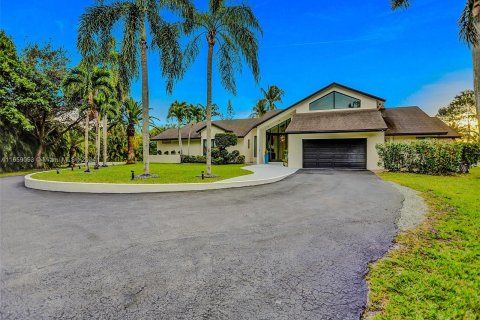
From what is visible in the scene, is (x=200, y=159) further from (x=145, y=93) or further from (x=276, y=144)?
(x=145, y=93)

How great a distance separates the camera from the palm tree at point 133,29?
41.4ft

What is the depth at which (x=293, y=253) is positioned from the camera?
3.85 metres

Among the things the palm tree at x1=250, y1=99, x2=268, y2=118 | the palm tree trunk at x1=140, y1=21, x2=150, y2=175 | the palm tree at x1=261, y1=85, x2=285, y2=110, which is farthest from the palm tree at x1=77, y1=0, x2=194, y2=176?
the palm tree at x1=261, y1=85, x2=285, y2=110

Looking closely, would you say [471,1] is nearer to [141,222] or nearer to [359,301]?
[359,301]

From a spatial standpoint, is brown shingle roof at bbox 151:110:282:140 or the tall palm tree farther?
the tall palm tree

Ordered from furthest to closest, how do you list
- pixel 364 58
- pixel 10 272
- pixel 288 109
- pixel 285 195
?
pixel 364 58 < pixel 288 109 < pixel 285 195 < pixel 10 272

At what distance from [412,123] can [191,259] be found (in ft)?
75.4

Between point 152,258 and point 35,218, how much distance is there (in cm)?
467

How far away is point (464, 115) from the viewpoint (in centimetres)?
3944

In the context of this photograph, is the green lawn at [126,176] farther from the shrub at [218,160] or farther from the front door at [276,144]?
the front door at [276,144]

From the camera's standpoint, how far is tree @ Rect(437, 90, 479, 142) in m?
38.7

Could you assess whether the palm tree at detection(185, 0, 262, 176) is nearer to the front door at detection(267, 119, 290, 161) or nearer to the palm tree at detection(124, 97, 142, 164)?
the front door at detection(267, 119, 290, 161)

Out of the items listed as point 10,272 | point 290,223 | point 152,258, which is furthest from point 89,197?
point 290,223

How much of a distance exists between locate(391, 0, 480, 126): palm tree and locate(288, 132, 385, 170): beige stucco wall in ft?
25.5
